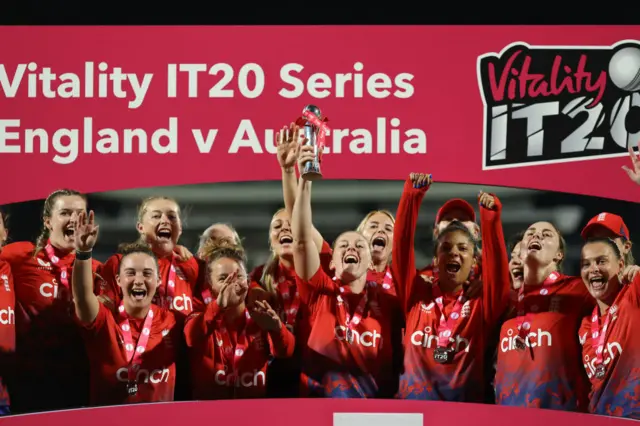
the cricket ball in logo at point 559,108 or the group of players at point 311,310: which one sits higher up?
the cricket ball in logo at point 559,108

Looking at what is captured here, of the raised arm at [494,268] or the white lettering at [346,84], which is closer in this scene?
the raised arm at [494,268]

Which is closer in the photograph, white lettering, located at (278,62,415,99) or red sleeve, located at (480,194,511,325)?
red sleeve, located at (480,194,511,325)

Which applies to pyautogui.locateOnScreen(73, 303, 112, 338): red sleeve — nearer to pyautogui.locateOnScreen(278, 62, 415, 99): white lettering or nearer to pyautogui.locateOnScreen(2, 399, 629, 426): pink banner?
pyautogui.locateOnScreen(2, 399, 629, 426): pink banner

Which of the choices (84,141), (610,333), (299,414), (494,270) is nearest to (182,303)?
(299,414)

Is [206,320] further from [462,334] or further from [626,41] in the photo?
[626,41]

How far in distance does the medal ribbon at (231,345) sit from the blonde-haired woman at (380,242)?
547mm

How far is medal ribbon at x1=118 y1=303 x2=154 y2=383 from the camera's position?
12.4 feet

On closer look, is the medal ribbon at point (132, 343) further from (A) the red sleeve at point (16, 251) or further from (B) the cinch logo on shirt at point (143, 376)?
(A) the red sleeve at point (16, 251)

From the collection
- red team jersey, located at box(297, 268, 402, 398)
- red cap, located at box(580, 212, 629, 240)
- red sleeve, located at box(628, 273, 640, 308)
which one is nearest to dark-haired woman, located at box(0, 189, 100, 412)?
red team jersey, located at box(297, 268, 402, 398)

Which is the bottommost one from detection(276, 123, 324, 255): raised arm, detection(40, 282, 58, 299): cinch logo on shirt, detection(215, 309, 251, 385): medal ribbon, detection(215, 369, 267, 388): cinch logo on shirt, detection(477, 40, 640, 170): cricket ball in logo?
detection(215, 369, 267, 388): cinch logo on shirt

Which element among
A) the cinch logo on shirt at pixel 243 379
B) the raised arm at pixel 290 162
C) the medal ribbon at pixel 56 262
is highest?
the raised arm at pixel 290 162

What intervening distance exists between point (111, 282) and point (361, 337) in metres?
1.02

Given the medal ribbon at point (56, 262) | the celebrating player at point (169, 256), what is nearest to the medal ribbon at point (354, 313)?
the celebrating player at point (169, 256)

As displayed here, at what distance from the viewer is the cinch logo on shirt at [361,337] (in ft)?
12.4
